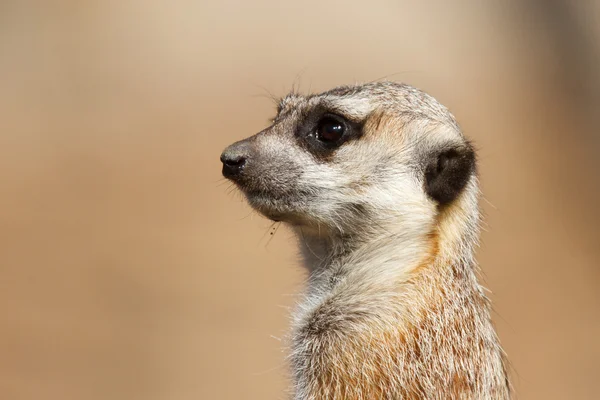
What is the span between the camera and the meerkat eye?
1.84m

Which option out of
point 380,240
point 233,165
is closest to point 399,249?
point 380,240

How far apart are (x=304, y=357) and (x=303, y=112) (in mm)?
603

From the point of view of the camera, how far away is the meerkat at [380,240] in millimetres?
1697

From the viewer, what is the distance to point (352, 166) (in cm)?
182

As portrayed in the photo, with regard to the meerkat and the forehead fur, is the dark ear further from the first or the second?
the forehead fur

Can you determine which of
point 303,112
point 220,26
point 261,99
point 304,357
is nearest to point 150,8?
point 220,26

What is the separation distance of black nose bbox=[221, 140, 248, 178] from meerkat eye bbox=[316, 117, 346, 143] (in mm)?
195

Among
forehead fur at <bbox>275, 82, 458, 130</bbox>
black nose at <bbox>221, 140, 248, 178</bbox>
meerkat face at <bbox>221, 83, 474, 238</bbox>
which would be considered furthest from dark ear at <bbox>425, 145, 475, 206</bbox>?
black nose at <bbox>221, 140, 248, 178</bbox>

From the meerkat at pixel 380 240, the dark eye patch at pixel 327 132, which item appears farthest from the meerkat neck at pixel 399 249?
the dark eye patch at pixel 327 132

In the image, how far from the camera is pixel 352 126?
185 centimetres

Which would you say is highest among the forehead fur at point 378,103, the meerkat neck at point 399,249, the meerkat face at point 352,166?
the forehead fur at point 378,103

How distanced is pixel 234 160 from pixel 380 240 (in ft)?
1.32

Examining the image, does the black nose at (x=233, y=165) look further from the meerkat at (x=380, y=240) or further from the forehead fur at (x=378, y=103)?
the forehead fur at (x=378, y=103)

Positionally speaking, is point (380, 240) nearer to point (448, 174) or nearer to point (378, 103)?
point (448, 174)
